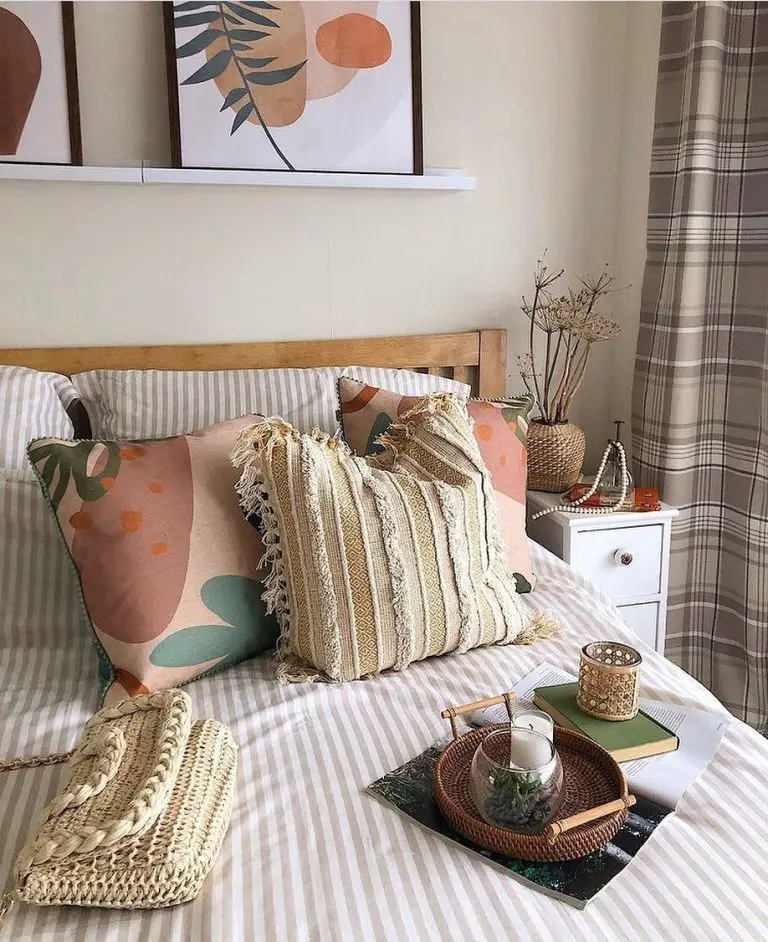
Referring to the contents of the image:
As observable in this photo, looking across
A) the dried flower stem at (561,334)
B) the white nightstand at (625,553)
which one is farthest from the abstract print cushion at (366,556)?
the dried flower stem at (561,334)

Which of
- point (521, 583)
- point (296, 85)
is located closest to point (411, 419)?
point (521, 583)

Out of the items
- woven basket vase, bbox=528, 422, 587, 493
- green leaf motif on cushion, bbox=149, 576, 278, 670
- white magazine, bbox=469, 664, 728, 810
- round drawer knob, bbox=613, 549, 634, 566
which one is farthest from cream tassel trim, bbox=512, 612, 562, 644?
woven basket vase, bbox=528, 422, 587, 493

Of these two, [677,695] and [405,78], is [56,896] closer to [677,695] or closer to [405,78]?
[677,695]

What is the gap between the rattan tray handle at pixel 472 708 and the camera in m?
1.20

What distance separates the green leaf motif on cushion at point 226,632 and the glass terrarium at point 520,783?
21.7 inches

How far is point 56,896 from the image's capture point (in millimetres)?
921

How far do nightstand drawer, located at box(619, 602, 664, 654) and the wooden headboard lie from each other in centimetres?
68

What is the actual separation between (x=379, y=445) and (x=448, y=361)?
67 cm

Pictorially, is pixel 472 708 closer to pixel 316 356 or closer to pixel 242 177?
pixel 316 356

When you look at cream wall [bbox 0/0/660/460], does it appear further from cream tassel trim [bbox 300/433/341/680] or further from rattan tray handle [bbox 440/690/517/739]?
rattan tray handle [bbox 440/690/517/739]

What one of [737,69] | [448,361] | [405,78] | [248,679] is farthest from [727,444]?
[248,679]

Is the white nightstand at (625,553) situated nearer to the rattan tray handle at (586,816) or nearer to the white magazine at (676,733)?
the white magazine at (676,733)

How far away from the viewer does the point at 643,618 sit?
7.29 ft

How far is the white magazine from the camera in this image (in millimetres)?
1127
